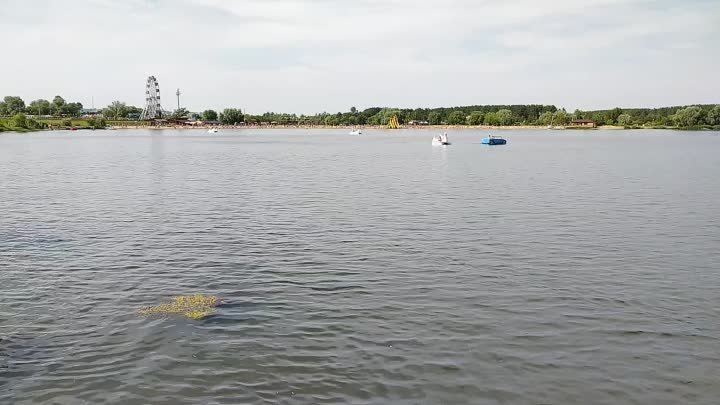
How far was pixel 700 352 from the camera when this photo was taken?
1944cm

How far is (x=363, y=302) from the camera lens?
961 inches

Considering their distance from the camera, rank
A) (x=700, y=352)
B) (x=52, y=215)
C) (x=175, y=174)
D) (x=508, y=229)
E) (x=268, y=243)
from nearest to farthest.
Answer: (x=700, y=352)
(x=268, y=243)
(x=508, y=229)
(x=52, y=215)
(x=175, y=174)

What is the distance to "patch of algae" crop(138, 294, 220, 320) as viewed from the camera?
22828 mm

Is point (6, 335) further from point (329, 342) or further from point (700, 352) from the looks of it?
point (700, 352)

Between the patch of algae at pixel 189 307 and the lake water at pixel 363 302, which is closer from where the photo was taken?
the lake water at pixel 363 302

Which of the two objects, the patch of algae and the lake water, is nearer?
the lake water

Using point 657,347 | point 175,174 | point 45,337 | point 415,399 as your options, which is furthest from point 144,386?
point 175,174

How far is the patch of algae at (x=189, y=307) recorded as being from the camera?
22828 millimetres

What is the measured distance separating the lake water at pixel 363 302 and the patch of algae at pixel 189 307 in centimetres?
63

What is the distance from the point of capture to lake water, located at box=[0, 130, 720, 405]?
56.1 ft

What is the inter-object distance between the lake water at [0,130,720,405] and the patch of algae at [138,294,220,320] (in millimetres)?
635

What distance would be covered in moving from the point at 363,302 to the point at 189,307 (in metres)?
6.98

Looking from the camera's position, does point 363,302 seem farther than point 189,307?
Yes

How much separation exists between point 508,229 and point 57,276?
2784 centimetres
